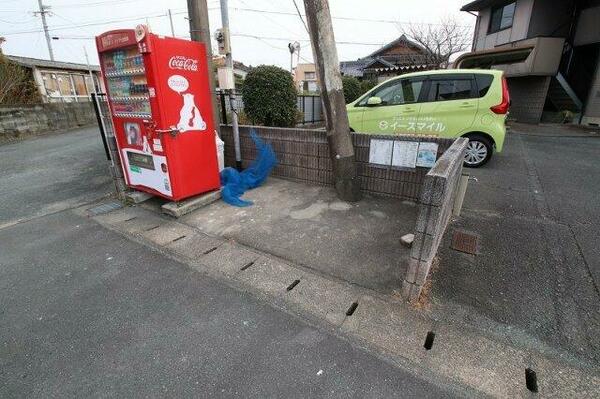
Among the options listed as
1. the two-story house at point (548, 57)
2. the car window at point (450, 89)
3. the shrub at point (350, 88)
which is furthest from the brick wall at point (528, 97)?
the car window at point (450, 89)

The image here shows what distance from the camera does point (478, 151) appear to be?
19.5 ft

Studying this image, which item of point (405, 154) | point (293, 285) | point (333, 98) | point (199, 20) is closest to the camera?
point (293, 285)

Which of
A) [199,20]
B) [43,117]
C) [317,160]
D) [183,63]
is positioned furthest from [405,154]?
[43,117]

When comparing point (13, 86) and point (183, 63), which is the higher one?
point (13, 86)

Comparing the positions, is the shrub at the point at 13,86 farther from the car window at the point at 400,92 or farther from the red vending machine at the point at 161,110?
the car window at the point at 400,92

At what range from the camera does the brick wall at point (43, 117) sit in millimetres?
10258

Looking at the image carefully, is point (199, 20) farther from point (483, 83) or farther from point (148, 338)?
point (483, 83)

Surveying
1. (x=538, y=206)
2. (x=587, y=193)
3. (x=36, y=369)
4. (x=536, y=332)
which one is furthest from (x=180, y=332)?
(x=587, y=193)

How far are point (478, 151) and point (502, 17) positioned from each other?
11529mm

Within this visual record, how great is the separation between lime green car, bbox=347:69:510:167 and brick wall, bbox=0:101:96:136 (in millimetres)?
11930

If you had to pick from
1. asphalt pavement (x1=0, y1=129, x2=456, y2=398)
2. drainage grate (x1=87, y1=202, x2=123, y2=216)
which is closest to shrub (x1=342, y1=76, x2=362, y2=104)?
drainage grate (x1=87, y1=202, x2=123, y2=216)

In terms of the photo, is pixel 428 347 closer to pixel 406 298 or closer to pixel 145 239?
pixel 406 298

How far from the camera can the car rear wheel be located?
19.0ft

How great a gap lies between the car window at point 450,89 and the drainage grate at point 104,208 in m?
5.94
